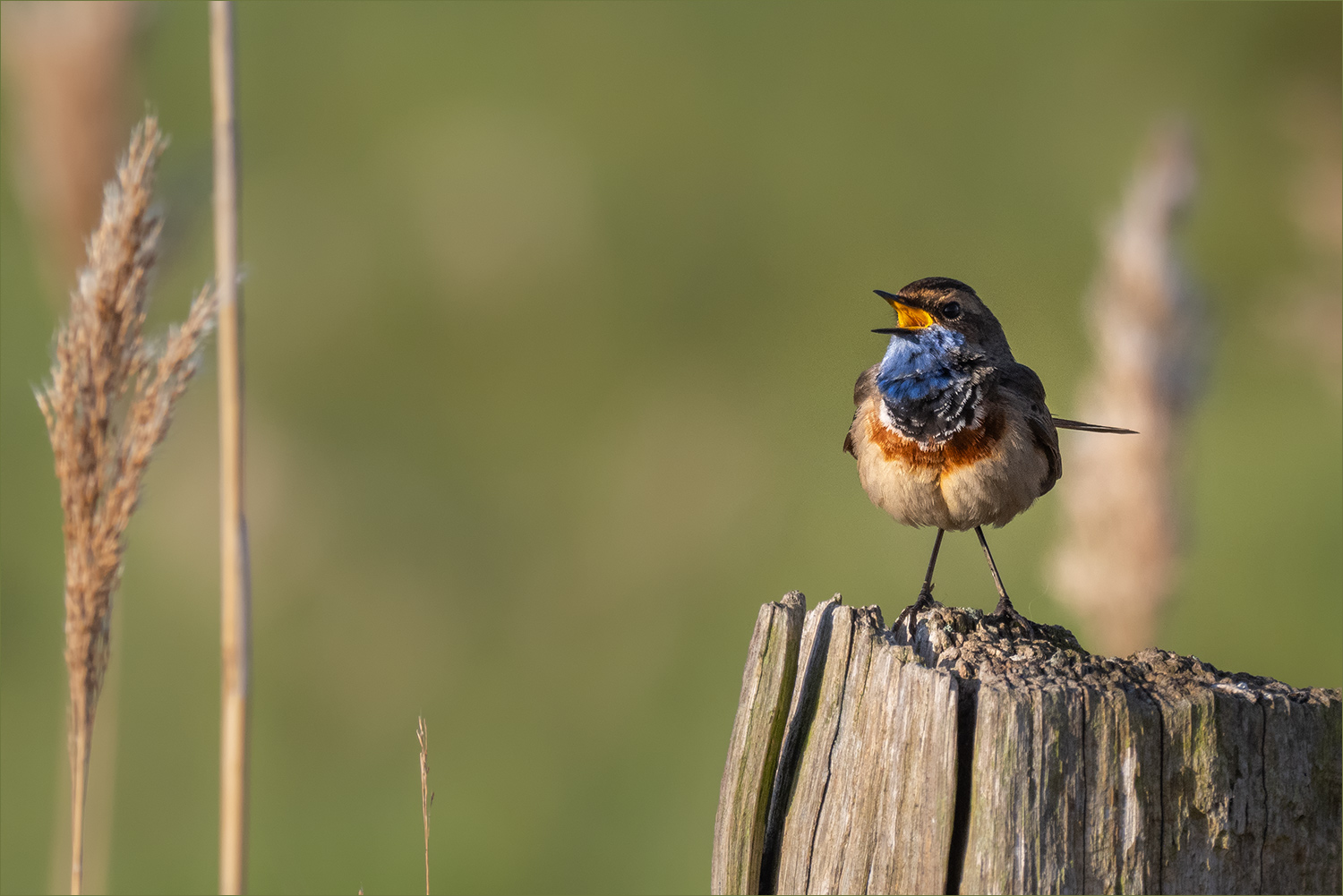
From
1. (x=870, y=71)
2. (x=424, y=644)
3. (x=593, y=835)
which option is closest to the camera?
(x=593, y=835)

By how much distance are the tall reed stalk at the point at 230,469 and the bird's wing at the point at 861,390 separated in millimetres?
1841

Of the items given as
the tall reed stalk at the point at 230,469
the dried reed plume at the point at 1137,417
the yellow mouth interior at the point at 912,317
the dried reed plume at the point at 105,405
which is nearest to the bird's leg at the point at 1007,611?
the yellow mouth interior at the point at 912,317

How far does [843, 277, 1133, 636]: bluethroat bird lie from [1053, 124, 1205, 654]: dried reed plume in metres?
1.03

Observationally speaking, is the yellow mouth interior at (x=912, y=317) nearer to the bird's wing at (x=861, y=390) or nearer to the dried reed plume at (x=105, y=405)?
the bird's wing at (x=861, y=390)

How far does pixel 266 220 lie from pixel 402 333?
1.02 metres

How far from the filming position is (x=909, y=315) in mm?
3270

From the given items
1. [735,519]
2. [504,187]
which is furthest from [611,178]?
[735,519]

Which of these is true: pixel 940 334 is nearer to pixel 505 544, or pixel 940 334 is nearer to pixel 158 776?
pixel 505 544

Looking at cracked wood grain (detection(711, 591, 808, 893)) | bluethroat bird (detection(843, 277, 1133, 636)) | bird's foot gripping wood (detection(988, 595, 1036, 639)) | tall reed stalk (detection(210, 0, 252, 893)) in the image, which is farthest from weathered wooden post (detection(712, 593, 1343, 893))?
bluethroat bird (detection(843, 277, 1133, 636))

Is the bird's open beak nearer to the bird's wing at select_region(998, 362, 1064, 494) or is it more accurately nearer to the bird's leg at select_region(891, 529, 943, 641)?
the bird's wing at select_region(998, 362, 1064, 494)

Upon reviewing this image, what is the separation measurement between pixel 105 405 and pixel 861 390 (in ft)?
6.57

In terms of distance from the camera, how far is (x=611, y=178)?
23.8 feet

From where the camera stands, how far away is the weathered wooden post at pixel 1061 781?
1827 millimetres

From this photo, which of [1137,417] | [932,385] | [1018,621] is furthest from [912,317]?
[1137,417]
